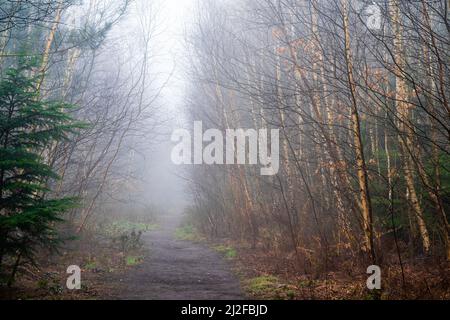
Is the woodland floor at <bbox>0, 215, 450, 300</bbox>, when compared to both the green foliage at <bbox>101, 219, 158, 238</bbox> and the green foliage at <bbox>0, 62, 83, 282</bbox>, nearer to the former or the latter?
the green foliage at <bbox>0, 62, 83, 282</bbox>

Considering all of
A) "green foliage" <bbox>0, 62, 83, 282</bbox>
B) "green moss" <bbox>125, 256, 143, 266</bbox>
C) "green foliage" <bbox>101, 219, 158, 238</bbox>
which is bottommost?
"green moss" <bbox>125, 256, 143, 266</bbox>

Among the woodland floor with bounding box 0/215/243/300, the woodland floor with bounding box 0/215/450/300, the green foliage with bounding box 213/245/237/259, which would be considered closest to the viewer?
the woodland floor with bounding box 0/215/450/300

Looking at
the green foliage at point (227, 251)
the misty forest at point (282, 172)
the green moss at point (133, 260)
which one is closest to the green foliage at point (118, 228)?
the misty forest at point (282, 172)

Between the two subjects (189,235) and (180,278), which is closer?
(180,278)

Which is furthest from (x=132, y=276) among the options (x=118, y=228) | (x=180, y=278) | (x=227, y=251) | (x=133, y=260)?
(x=118, y=228)

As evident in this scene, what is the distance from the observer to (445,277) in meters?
5.33

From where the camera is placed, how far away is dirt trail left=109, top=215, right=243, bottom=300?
21.2ft

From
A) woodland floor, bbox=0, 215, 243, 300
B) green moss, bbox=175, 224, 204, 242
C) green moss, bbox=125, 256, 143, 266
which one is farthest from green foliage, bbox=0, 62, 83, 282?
green moss, bbox=175, 224, 204, 242

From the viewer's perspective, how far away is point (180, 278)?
806 cm

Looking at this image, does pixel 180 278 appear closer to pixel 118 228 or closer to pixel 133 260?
pixel 133 260

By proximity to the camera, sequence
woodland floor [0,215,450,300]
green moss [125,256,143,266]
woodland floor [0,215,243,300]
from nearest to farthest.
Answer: woodland floor [0,215,450,300], woodland floor [0,215,243,300], green moss [125,256,143,266]

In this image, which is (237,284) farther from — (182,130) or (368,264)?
(182,130)

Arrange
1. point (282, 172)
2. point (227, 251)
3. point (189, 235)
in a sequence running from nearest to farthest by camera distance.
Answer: point (227, 251)
point (282, 172)
point (189, 235)

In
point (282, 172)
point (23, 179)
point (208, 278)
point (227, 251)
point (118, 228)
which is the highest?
point (282, 172)
